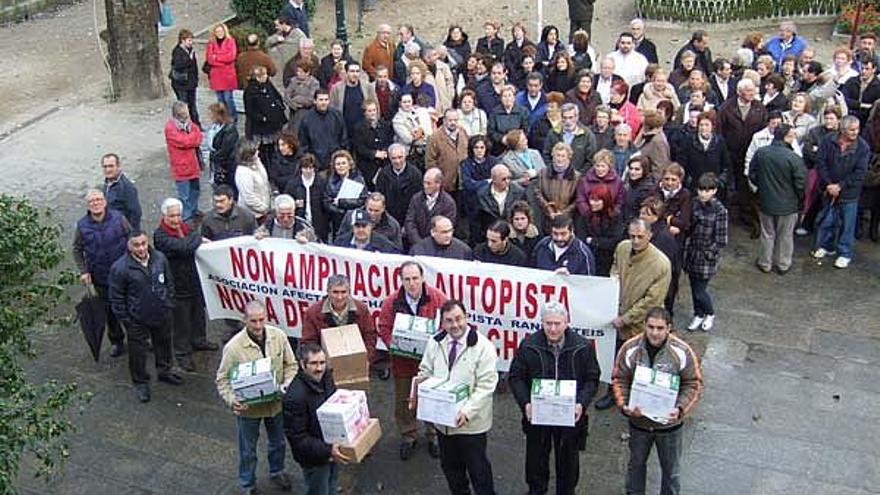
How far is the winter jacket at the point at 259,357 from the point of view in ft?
25.8

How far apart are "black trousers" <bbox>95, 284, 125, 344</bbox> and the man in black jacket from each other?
3479mm

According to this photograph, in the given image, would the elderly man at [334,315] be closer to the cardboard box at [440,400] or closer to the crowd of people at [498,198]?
the crowd of people at [498,198]

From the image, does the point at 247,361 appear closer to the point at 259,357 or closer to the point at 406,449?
the point at 259,357

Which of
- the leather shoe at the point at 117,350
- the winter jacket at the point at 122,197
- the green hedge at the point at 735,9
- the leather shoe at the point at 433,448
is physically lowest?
the leather shoe at the point at 433,448

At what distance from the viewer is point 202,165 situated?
1426 cm

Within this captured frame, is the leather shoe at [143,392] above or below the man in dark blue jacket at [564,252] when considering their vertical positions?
below

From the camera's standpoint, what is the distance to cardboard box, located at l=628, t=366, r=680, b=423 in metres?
7.26

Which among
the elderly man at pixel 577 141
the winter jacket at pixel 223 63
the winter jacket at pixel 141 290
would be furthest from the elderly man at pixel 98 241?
the winter jacket at pixel 223 63

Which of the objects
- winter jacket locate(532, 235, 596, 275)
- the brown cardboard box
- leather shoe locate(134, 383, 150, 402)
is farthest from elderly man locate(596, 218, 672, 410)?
leather shoe locate(134, 383, 150, 402)

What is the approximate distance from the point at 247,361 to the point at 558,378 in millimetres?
2242

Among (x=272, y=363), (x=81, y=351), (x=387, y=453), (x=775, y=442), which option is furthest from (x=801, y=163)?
(x=81, y=351)

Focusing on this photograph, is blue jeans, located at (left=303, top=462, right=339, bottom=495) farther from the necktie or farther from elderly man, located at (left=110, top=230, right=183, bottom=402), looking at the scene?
elderly man, located at (left=110, top=230, right=183, bottom=402)

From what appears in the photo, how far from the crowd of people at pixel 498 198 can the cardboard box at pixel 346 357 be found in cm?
32

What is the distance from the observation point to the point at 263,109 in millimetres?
13367
